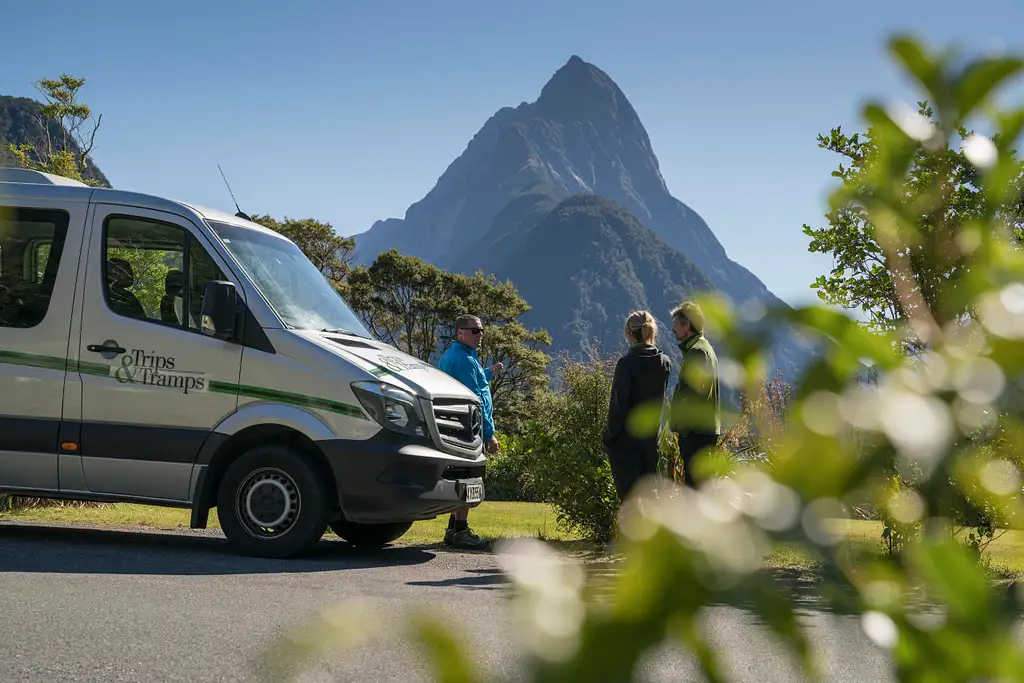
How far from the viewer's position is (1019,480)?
2.03 ft

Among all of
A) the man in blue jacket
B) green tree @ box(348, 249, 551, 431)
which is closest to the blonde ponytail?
the man in blue jacket

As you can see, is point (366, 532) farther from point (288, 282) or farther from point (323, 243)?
point (323, 243)

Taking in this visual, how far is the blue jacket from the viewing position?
8.25 m

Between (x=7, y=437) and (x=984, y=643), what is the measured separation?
7489 mm

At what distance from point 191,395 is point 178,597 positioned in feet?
5.85

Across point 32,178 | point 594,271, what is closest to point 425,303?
point 32,178

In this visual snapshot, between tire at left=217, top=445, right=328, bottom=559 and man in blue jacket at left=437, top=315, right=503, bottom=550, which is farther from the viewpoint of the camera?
man in blue jacket at left=437, top=315, right=503, bottom=550

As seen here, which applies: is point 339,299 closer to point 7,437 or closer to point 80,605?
point 7,437

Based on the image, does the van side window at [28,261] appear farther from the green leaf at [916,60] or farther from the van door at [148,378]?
the green leaf at [916,60]

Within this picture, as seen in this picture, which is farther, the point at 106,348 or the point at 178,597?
the point at 106,348

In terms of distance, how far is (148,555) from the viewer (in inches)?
273

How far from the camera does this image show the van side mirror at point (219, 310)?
667 cm

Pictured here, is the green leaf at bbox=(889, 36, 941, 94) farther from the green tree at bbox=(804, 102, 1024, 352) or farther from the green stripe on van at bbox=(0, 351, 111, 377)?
the green stripe on van at bbox=(0, 351, 111, 377)

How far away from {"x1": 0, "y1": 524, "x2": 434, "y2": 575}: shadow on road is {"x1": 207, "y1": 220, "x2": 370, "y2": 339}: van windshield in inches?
64.0
